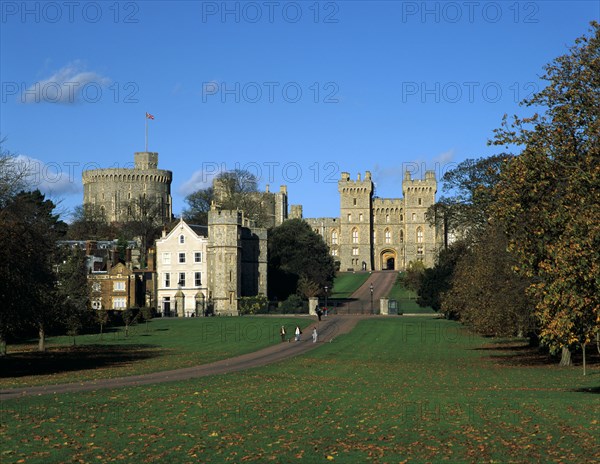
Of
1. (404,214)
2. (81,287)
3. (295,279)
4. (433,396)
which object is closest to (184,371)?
(433,396)

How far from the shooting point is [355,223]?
153 meters

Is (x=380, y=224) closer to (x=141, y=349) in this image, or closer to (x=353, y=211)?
(x=353, y=211)

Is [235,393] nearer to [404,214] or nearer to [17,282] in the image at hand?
[17,282]

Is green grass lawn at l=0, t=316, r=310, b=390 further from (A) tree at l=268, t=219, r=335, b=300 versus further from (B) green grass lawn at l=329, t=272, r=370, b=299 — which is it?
(B) green grass lawn at l=329, t=272, r=370, b=299

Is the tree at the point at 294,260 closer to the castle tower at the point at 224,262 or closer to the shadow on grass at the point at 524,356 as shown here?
the castle tower at the point at 224,262

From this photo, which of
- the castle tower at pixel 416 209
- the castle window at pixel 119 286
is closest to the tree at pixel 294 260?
the castle window at pixel 119 286

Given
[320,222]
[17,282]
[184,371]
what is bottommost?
[184,371]

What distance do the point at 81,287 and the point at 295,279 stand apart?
42.2 m

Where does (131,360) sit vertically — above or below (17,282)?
below

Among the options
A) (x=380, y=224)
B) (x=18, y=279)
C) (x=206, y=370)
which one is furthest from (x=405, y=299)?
(x=18, y=279)

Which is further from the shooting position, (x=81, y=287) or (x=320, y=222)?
(x=320, y=222)

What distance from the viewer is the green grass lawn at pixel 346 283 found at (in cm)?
10590

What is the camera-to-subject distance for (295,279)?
95.6 m

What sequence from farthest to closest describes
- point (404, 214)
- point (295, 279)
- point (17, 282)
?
point (404, 214), point (295, 279), point (17, 282)
